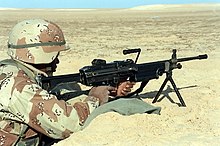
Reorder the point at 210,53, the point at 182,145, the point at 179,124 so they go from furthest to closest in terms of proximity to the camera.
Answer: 1. the point at 210,53
2. the point at 179,124
3. the point at 182,145

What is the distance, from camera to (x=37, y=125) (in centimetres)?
379

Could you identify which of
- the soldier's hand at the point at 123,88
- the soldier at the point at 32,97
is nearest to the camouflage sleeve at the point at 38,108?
the soldier at the point at 32,97

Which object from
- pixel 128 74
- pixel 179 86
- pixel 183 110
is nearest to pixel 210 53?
pixel 179 86

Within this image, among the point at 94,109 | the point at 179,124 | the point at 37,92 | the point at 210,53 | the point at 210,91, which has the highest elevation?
the point at 37,92

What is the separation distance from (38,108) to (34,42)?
558 mm

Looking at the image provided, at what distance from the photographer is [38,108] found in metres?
3.69

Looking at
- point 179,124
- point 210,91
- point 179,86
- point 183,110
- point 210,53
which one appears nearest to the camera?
point 179,124

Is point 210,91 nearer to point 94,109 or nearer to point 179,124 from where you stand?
point 179,124

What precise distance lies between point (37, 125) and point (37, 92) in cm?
27

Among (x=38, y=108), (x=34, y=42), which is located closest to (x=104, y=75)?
(x=34, y=42)

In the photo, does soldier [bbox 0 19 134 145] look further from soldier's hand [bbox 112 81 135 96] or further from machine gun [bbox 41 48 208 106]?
soldier's hand [bbox 112 81 135 96]

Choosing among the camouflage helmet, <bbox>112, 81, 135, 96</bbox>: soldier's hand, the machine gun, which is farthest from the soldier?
<bbox>112, 81, 135, 96</bbox>: soldier's hand

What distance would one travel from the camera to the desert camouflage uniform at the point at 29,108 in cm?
369

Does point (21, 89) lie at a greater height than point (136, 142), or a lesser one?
greater
